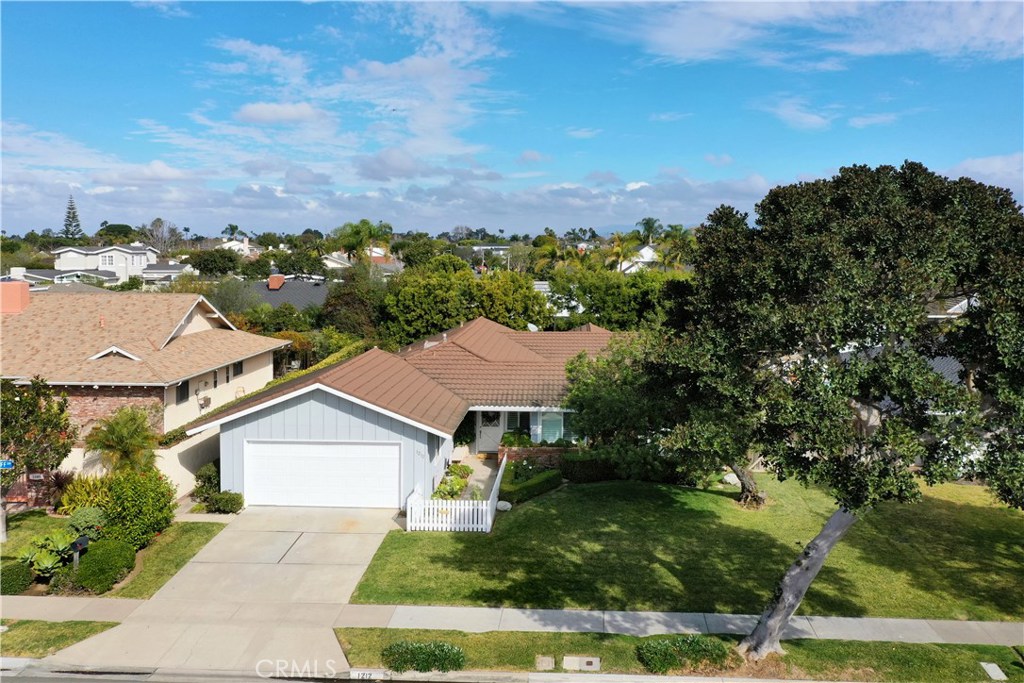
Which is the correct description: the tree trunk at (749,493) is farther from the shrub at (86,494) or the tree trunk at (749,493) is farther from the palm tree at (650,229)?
the palm tree at (650,229)

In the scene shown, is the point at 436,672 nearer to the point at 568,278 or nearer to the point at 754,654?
the point at 754,654

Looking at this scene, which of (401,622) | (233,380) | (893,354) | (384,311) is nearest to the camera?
(893,354)

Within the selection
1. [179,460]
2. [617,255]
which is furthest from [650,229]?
[179,460]

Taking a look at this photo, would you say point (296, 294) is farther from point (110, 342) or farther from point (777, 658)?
point (777, 658)

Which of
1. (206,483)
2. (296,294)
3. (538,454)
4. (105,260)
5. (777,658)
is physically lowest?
(777,658)

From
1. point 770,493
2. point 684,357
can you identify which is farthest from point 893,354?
point 770,493

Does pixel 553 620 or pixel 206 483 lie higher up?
pixel 206 483

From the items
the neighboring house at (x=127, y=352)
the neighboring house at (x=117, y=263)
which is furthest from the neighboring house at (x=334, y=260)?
the neighboring house at (x=127, y=352)
